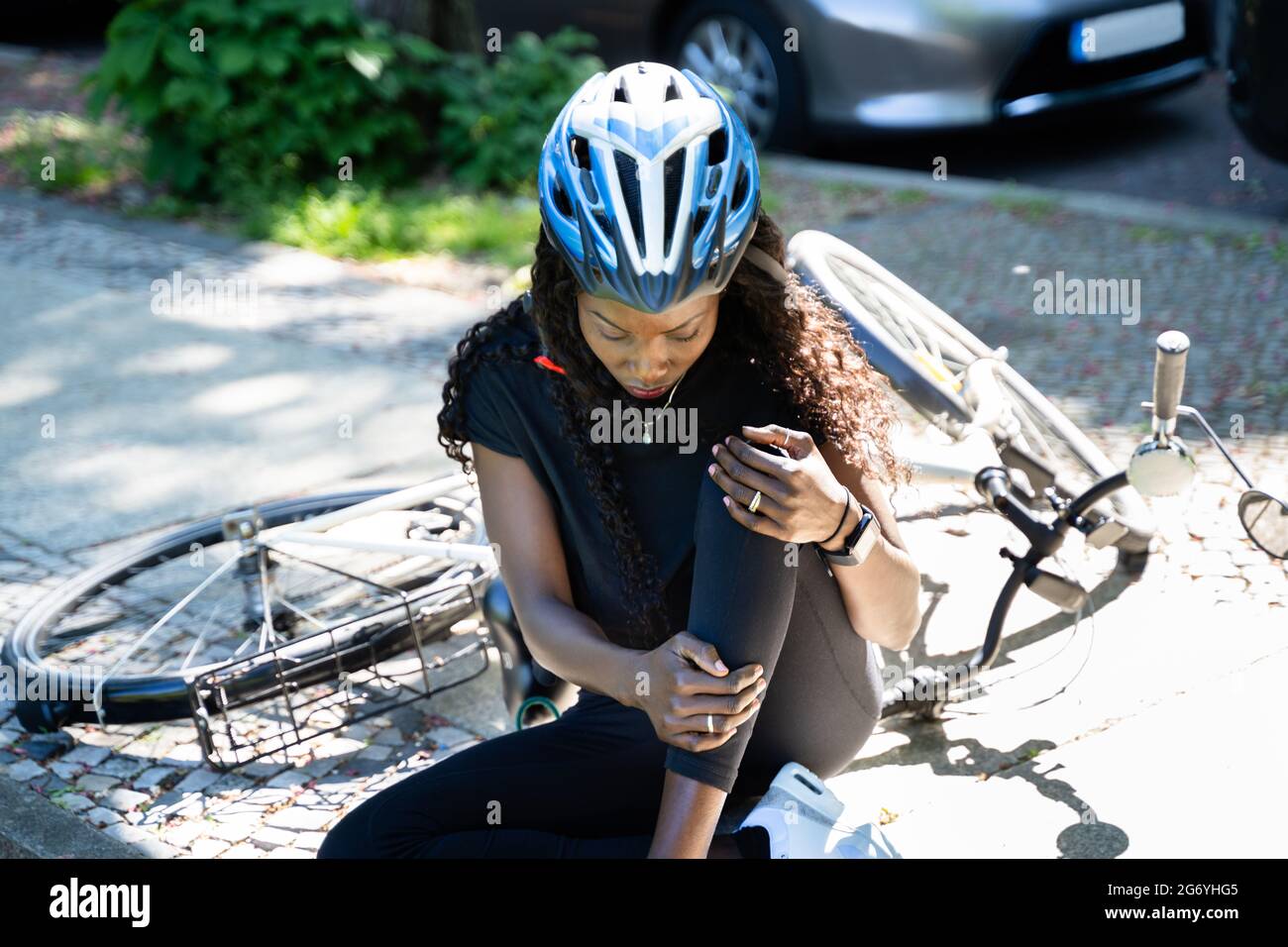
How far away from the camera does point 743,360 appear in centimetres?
266

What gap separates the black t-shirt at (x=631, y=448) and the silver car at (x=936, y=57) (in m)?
5.25

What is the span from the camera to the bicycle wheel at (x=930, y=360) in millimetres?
3557

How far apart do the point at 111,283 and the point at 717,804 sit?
547cm

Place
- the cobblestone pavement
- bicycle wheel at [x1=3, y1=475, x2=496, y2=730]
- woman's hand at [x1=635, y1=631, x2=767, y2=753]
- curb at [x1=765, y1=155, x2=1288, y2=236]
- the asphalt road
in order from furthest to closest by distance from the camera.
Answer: the asphalt road → curb at [x1=765, y1=155, x2=1288, y2=236] → bicycle wheel at [x1=3, y1=475, x2=496, y2=730] → the cobblestone pavement → woman's hand at [x1=635, y1=631, x2=767, y2=753]

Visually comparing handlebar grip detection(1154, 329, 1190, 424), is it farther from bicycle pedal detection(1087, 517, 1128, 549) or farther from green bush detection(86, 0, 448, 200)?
green bush detection(86, 0, 448, 200)

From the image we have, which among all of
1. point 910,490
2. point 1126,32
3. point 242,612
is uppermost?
point 1126,32

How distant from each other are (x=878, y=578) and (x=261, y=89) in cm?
633

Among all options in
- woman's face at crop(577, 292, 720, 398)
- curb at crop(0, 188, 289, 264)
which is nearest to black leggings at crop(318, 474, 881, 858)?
woman's face at crop(577, 292, 720, 398)

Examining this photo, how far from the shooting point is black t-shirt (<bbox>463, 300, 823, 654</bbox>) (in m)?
2.63

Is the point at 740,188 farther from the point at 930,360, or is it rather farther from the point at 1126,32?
the point at 1126,32

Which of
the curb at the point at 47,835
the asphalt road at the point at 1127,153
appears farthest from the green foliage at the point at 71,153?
the curb at the point at 47,835

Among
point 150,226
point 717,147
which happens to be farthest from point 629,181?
point 150,226

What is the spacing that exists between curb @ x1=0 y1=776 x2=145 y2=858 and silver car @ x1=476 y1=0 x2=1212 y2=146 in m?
5.55

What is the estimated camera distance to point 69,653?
4.02 meters
